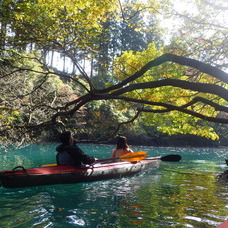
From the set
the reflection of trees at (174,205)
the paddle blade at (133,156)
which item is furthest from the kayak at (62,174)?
the reflection of trees at (174,205)

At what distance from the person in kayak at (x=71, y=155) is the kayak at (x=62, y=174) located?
0.18m

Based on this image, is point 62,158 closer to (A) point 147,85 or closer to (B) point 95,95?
(B) point 95,95

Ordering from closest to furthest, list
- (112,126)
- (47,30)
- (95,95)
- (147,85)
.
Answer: (147,85), (95,95), (47,30), (112,126)

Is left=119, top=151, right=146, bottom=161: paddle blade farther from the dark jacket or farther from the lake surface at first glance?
the dark jacket

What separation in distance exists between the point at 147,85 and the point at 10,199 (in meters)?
3.69

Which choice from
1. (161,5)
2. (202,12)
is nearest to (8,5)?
(161,5)

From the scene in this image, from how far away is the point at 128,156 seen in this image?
8773 mm

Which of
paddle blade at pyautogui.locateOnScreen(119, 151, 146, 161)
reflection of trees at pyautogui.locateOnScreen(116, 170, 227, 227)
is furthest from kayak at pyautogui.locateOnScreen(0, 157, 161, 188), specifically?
reflection of trees at pyautogui.locateOnScreen(116, 170, 227, 227)

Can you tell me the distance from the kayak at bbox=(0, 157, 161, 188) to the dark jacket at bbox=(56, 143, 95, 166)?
183 mm

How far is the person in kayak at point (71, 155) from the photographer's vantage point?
22.4 ft

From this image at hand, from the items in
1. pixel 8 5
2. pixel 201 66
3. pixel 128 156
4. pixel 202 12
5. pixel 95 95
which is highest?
pixel 202 12

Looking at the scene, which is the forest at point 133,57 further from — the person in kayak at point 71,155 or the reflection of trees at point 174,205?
the reflection of trees at point 174,205

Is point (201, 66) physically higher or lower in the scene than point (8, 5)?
lower

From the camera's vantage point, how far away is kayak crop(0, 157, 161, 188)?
595 cm
